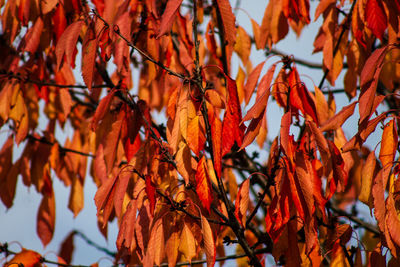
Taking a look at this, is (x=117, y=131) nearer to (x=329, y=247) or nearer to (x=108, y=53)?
(x=108, y=53)

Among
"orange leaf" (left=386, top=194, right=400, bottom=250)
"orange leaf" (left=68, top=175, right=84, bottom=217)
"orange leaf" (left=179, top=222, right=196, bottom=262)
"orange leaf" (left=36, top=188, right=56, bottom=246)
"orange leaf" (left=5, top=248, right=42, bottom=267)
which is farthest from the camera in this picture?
"orange leaf" (left=68, top=175, right=84, bottom=217)

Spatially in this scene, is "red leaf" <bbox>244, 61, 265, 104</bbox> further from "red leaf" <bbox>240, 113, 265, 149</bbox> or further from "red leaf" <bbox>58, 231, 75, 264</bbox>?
"red leaf" <bbox>58, 231, 75, 264</bbox>

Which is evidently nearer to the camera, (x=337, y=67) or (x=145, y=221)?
(x=145, y=221)

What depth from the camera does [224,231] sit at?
2195 millimetres

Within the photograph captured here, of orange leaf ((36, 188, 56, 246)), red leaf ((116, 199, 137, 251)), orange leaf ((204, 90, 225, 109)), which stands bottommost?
red leaf ((116, 199, 137, 251))

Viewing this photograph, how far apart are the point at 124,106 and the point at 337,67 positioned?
35.9 inches

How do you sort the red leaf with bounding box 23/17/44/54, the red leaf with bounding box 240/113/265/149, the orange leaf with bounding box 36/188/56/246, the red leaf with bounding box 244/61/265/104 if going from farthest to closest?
the orange leaf with bounding box 36/188/56/246, the red leaf with bounding box 23/17/44/54, the red leaf with bounding box 244/61/265/104, the red leaf with bounding box 240/113/265/149

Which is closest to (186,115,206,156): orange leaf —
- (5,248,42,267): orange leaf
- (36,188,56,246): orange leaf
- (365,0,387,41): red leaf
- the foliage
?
the foliage

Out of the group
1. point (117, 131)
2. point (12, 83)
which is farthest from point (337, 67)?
point (12, 83)

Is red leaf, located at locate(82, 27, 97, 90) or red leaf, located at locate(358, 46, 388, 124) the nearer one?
red leaf, located at locate(358, 46, 388, 124)

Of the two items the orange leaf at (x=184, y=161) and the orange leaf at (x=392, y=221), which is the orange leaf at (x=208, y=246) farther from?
the orange leaf at (x=392, y=221)

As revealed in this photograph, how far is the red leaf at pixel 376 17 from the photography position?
71.9 inches

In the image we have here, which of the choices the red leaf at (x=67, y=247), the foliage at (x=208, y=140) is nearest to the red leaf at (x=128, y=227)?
the foliage at (x=208, y=140)

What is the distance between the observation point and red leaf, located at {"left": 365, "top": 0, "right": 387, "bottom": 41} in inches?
71.9
